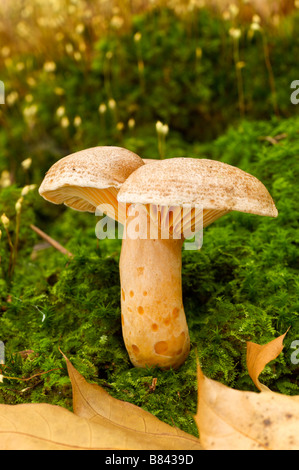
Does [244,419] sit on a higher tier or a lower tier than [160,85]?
lower

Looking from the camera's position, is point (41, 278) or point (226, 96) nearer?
point (41, 278)

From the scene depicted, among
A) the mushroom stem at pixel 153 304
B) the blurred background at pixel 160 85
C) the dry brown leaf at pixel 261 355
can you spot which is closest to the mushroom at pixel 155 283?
the mushroom stem at pixel 153 304

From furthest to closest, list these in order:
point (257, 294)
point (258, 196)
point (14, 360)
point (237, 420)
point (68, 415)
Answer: point (257, 294), point (14, 360), point (258, 196), point (68, 415), point (237, 420)

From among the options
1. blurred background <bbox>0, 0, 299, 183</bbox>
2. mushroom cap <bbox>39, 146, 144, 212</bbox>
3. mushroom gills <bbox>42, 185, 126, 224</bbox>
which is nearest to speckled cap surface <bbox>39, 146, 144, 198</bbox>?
mushroom cap <bbox>39, 146, 144, 212</bbox>

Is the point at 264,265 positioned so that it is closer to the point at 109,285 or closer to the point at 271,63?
the point at 109,285

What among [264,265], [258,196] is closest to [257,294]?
[264,265]

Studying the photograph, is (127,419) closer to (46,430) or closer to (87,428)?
(87,428)

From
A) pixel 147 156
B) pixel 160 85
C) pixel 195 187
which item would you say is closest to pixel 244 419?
pixel 195 187
